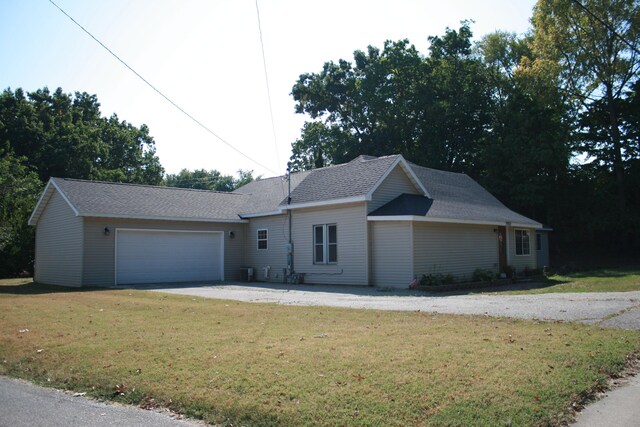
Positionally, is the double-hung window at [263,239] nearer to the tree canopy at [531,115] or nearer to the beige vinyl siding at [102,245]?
the beige vinyl siding at [102,245]

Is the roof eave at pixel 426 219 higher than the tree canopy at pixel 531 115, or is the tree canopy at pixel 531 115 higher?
the tree canopy at pixel 531 115

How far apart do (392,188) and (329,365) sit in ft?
52.2

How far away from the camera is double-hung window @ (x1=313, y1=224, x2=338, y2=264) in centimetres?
2253

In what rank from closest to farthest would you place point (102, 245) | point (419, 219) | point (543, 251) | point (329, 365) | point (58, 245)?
point (329, 365), point (419, 219), point (102, 245), point (58, 245), point (543, 251)

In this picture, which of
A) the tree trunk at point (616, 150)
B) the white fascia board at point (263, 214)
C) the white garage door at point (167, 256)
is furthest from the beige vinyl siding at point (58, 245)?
the tree trunk at point (616, 150)

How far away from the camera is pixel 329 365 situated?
22.7 ft

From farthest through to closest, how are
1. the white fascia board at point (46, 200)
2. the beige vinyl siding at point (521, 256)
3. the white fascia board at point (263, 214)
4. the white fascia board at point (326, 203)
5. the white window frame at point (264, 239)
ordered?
the white window frame at point (264, 239)
the beige vinyl siding at point (521, 256)
the white fascia board at point (263, 214)
the white fascia board at point (46, 200)
the white fascia board at point (326, 203)

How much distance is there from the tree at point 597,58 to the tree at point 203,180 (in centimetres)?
5869

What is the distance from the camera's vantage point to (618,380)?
681 cm

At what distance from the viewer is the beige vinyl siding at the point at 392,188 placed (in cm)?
2128

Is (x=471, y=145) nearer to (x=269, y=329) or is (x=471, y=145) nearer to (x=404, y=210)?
(x=404, y=210)

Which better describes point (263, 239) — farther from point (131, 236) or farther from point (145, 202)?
point (131, 236)

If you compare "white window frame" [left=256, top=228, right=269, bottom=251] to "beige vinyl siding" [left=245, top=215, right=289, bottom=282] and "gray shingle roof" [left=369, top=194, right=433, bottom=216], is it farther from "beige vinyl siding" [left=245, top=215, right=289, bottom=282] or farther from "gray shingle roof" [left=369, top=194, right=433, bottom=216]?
"gray shingle roof" [left=369, top=194, right=433, bottom=216]

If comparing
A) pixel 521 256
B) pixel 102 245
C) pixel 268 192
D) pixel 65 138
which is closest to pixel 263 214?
pixel 268 192
